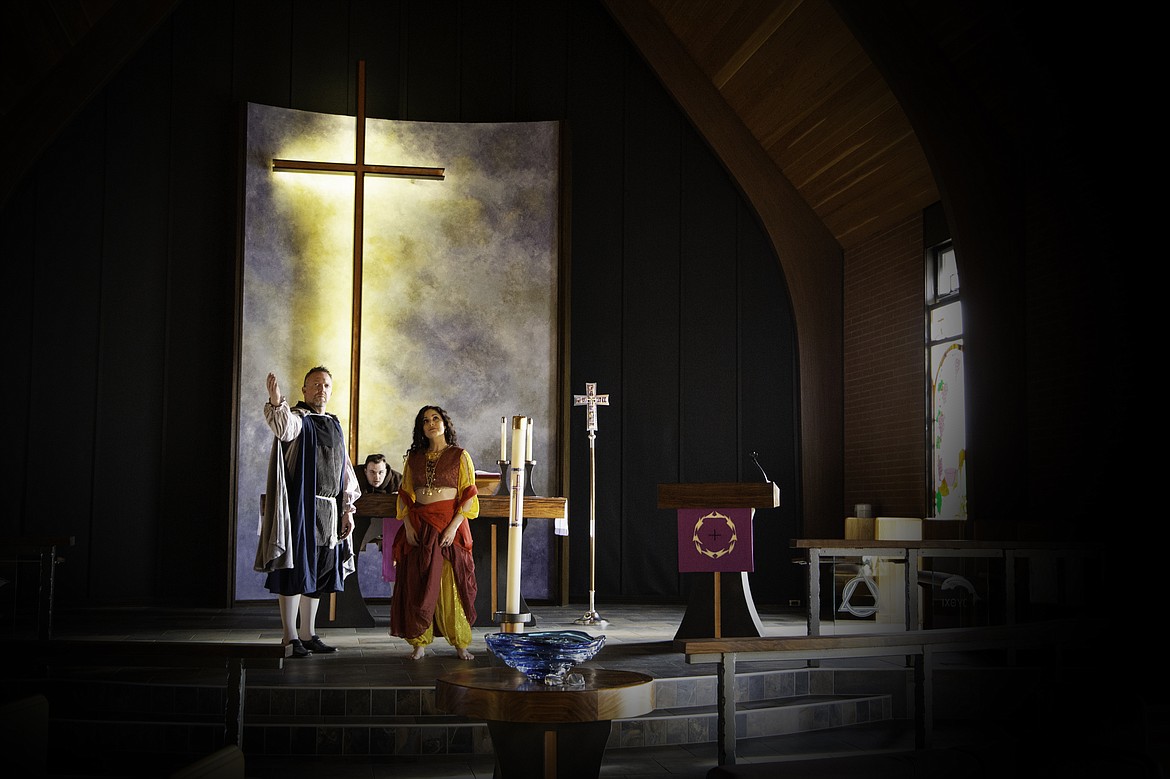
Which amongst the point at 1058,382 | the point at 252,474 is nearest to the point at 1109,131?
the point at 1058,382

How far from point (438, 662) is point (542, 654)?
2663 mm

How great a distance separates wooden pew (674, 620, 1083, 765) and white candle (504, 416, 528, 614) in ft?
3.14

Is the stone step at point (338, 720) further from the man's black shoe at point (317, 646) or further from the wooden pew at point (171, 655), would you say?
the wooden pew at point (171, 655)

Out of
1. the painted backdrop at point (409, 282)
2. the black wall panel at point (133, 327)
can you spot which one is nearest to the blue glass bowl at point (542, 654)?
the painted backdrop at point (409, 282)

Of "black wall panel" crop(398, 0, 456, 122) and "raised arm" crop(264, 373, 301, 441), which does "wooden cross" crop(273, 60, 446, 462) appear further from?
"raised arm" crop(264, 373, 301, 441)

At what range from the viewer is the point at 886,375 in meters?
8.97

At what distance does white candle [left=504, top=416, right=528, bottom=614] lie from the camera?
4615 millimetres

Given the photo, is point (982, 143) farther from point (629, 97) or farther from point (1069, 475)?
point (629, 97)

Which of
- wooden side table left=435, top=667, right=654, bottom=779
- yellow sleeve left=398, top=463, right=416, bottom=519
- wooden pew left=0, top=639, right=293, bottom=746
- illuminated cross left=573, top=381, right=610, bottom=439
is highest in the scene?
illuminated cross left=573, top=381, right=610, bottom=439

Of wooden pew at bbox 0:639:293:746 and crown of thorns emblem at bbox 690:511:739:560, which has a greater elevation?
crown of thorns emblem at bbox 690:511:739:560

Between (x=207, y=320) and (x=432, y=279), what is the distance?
1737mm

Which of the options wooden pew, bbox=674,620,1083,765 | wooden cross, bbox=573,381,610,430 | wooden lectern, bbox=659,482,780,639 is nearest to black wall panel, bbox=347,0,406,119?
wooden cross, bbox=573,381,610,430

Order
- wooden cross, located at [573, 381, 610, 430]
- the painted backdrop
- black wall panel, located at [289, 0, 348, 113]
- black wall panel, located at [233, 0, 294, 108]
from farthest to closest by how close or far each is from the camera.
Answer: black wall panel, located at [289, 0, 348, 113] → black wall panel, located at [233, 0, 294, 108] → the painted backdrop → wooden cross, located at [573, 381, 610, 430]

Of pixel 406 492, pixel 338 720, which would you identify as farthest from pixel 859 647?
pixel 406 492
